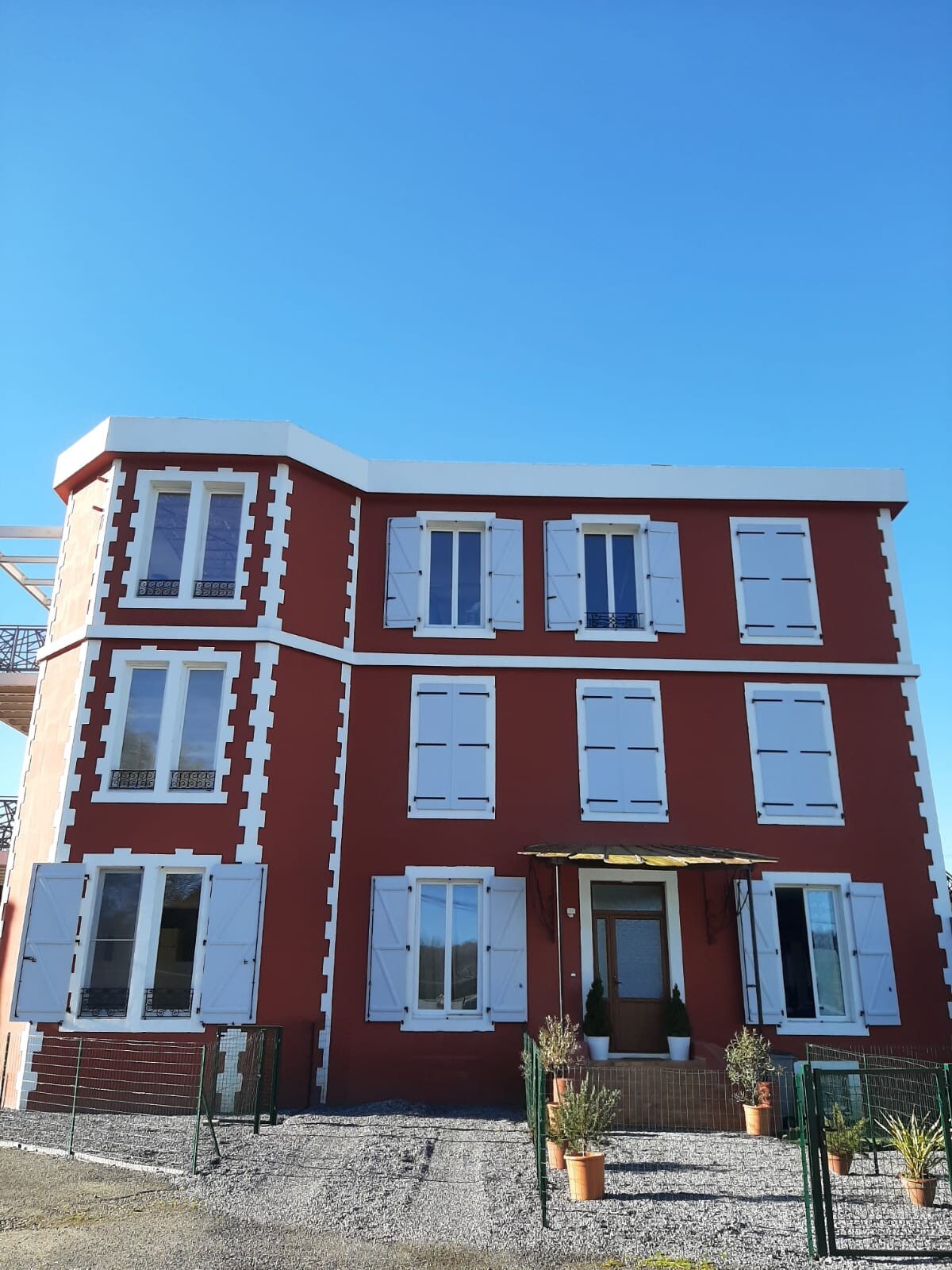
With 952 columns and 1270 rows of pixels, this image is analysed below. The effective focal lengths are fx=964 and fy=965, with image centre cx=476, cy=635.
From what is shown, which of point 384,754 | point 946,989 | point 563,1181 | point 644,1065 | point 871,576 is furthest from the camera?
point 871,576

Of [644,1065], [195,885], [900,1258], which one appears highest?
[195,885]

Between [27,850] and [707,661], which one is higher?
[707,661]

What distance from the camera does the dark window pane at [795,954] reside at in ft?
37.1

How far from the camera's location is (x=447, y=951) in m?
11.4

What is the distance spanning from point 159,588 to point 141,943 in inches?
165

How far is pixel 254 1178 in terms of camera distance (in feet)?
23.7

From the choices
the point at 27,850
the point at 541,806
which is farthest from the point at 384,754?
the point at 27,850

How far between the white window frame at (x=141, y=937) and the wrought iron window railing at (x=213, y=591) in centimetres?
313

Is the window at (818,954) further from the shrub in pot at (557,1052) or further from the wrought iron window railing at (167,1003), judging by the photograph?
the wrought iron window railing at (167,1003)

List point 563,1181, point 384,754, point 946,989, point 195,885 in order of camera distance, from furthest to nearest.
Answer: point 384,754, point 946,989, point 195,885, point 563,1181

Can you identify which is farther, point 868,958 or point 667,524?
point 667,524

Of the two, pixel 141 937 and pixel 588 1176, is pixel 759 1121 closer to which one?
pixel 588 1176

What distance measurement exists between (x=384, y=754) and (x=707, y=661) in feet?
14.3

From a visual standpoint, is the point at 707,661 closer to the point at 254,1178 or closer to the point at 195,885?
the point at 195,885
